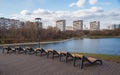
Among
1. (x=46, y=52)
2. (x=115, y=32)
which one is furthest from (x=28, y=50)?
(x=115, y=32)

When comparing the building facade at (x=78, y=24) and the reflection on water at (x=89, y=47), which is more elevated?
the building facade at (x=78, y=24)

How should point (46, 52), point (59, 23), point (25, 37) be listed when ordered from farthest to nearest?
point (59, 23), point (25, 37), point (46, 52)

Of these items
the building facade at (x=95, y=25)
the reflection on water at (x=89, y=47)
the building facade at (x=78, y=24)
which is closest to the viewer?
the reflection on water at (x=89, y=47)

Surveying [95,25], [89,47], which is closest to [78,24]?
[95,25]

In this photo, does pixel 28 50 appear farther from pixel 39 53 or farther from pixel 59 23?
pixel 59 23

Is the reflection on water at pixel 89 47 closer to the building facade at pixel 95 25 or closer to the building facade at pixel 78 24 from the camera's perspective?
the building facade at pixel 78 24

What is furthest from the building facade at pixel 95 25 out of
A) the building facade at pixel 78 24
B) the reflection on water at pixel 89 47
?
the reflection on water at pixel 89 47

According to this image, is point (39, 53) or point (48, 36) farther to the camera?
point (48, 36)

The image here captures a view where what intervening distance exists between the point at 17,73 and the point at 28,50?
6.03 m

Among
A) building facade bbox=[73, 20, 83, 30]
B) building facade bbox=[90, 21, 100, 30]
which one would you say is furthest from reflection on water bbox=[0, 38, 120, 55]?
building facade bbox=[90, 21, 100, 30]

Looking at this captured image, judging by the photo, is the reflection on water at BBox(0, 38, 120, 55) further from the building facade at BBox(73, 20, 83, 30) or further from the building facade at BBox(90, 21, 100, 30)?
the building facade at BBox(90, 21, 100, 30)

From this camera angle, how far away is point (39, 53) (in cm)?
1191

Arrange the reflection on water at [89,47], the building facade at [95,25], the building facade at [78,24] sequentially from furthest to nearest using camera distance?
the building facade at [95,25], the building facade at [78,24], the reflection on water at [89,47]

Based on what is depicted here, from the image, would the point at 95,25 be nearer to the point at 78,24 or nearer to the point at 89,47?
the point at 78,24
